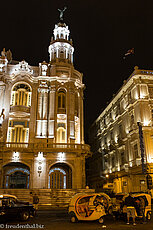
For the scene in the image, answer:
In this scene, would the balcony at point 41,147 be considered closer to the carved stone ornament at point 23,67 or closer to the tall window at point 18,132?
the tall window at point 18,132

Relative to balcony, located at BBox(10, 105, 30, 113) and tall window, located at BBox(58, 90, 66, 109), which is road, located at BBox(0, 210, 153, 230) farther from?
tall window, located at BBox(58, 90, 66, 109)

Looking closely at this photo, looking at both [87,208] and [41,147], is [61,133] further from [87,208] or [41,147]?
[87,208]

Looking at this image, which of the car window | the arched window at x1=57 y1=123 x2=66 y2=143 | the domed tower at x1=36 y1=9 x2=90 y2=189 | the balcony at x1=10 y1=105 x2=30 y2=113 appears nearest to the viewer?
the car window

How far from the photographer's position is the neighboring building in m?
31.7

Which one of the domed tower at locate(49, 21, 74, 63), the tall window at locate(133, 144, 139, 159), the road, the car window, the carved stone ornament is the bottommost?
the road

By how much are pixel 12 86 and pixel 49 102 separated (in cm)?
587

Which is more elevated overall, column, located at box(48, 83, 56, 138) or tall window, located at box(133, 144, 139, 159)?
column, located at box(48, 83, 56, 138)

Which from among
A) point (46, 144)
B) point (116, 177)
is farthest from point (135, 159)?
point (46, 144)

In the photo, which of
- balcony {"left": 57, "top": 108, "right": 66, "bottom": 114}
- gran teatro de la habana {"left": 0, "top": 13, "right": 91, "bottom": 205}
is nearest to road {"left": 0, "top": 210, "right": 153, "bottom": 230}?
gran teatro de la habana {"left": 0, "top": 13, "right": 91, "bottom": 205}

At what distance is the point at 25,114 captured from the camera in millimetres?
30484

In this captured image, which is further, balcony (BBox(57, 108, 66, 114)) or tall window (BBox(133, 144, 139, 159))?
tall window (BBox(133, 144, 139, 159))

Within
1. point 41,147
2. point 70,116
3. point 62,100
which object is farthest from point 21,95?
point 41,147

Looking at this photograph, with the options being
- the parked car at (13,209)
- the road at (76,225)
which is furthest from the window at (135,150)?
the parked car at (13,209)

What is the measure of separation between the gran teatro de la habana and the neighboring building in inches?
277
